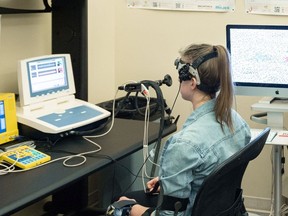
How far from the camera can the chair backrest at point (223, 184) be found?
1584 millimetres

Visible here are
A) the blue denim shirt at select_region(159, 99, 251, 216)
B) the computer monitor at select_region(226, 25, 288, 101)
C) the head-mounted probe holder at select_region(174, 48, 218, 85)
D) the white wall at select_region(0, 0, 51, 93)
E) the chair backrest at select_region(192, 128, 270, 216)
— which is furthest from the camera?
the computer monitor at select_region(226, 25, 288, 101)

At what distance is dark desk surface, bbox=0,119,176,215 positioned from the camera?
1.68 metres

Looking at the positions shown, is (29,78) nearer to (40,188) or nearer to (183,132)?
(40,188)

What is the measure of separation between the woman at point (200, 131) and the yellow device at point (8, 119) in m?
0.68

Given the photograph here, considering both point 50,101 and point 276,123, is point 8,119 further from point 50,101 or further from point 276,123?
point 276,123

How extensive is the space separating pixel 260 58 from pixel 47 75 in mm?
1217

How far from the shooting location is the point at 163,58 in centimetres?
358

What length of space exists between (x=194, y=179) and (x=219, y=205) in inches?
5.0

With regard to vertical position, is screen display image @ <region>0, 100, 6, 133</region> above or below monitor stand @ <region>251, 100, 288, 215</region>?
above

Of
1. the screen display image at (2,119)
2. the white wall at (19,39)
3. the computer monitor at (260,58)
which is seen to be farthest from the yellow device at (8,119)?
the computer monitor at (260,58)

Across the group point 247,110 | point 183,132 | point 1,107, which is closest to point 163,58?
point 247,110

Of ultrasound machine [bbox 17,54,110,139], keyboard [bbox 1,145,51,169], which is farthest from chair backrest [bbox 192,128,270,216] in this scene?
ultrasound machine [bbox 17,54,110,139]

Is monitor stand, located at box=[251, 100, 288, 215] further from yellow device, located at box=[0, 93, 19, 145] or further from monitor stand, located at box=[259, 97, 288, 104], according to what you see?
yellow device, located at box=[0, 93, 19, 145]

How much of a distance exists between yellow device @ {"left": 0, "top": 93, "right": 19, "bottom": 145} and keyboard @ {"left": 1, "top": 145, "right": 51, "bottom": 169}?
0.14 metres
